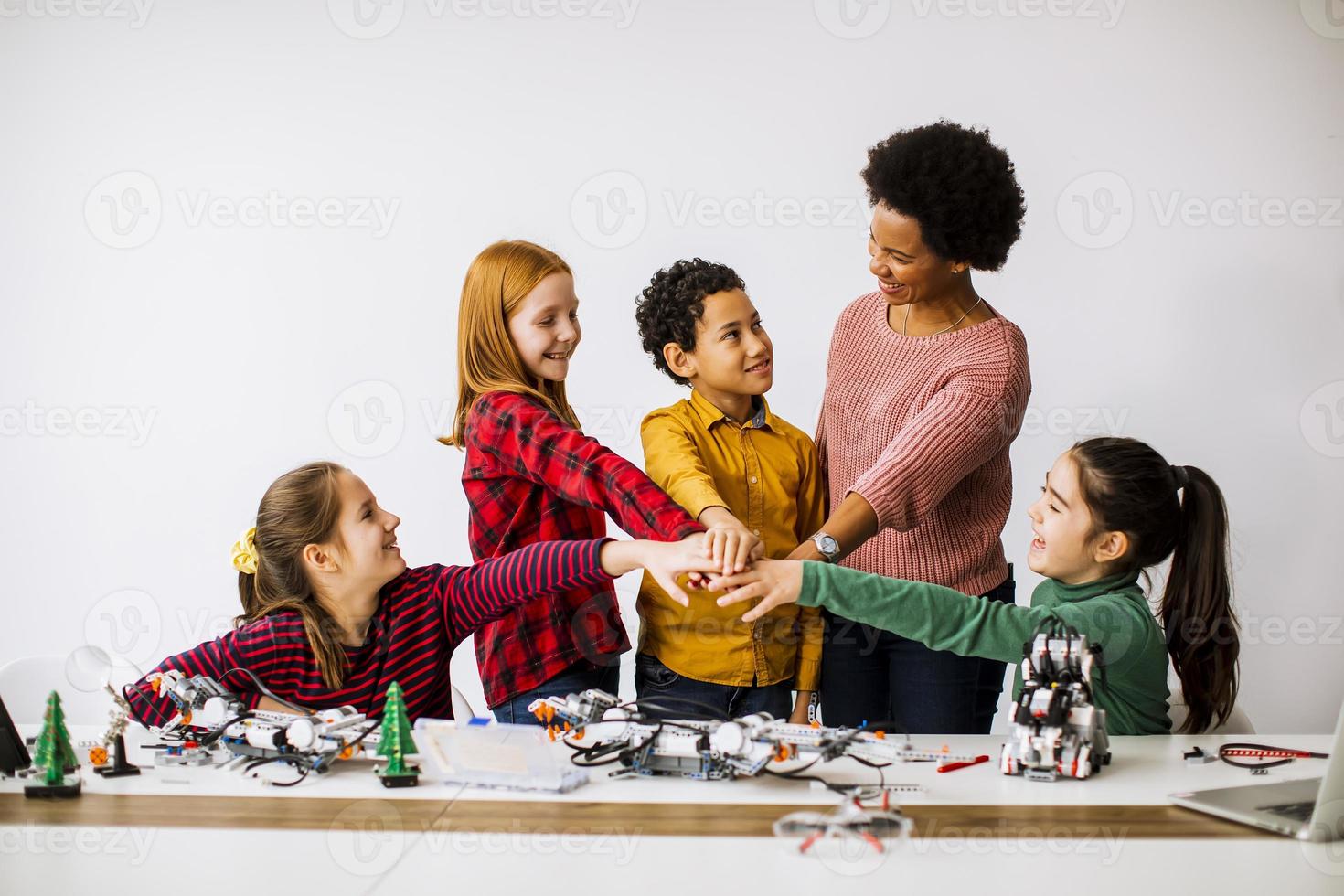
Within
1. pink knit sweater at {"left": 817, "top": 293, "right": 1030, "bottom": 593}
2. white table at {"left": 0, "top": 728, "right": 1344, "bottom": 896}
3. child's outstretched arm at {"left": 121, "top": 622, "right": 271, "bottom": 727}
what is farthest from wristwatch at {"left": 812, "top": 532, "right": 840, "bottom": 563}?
child's outstretched arm at {"left": 121, "top": 622, "right": 271, "bottom": 727}

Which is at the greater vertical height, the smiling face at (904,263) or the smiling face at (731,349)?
the smiling face at (904,263)

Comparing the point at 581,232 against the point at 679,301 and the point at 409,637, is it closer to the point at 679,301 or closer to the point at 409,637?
the point at 679,301

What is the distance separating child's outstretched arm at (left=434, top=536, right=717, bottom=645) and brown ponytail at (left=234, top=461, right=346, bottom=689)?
0.28 metres

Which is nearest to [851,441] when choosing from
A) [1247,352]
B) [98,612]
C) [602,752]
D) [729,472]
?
[729,472]

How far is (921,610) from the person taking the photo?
1.83 meters

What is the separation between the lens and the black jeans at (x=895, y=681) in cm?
212

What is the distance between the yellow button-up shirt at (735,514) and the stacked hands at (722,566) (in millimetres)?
147

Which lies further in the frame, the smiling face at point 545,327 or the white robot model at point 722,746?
Result: the smiling face at point 545,327

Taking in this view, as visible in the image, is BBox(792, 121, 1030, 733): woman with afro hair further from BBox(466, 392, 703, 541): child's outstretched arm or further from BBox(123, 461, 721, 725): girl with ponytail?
BBox(123, 461, 721, 725): girl with ponytail

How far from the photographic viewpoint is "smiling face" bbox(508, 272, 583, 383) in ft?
7.05

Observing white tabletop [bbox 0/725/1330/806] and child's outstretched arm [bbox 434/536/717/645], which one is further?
child's outstretched arm [bbox 434/536/717/645]

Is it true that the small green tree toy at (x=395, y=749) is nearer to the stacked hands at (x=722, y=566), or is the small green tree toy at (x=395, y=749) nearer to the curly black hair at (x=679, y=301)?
the stacked hands at (x=722, y=566)

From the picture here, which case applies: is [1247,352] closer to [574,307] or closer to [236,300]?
[574,307]

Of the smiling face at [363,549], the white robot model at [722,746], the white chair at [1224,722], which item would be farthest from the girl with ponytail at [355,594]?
the white chair at [1224,722]
